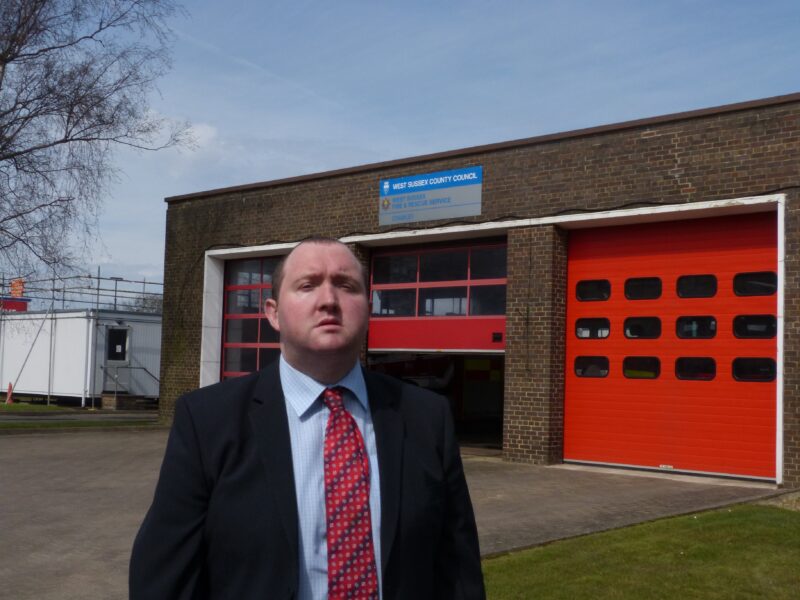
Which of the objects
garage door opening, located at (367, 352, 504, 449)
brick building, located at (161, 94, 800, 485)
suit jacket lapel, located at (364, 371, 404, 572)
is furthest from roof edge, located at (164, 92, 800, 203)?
suit jacket lapel, located at (364, 371, 404, 572)

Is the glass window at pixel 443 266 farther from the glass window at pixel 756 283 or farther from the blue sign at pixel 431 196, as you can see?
the glass window at pixel 756 283

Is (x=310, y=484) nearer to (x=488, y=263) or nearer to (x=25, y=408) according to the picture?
(x=488, y=263)

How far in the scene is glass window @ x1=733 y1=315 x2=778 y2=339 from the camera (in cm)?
1302

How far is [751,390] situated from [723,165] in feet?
10.1

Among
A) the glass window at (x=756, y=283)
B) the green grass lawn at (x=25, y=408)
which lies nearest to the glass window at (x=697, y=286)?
the glass window at (x=756, y=283)

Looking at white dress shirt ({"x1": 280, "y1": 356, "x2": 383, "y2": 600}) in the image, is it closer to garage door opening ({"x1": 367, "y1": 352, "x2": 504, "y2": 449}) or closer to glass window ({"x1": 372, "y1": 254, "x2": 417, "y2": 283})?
glass window ({"x1": 372, "y1": 254, "x2": 417, "y2": 283})

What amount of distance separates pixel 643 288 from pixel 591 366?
1.47m

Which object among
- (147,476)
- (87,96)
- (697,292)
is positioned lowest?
(147,476)

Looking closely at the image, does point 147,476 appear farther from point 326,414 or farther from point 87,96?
point 326,414

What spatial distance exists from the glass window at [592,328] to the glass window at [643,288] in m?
0.57

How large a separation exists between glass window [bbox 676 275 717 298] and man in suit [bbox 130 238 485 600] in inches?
466

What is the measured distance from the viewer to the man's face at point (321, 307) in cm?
245

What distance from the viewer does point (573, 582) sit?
→ 664cm

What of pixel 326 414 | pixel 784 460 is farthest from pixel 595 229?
pixel 326 414
